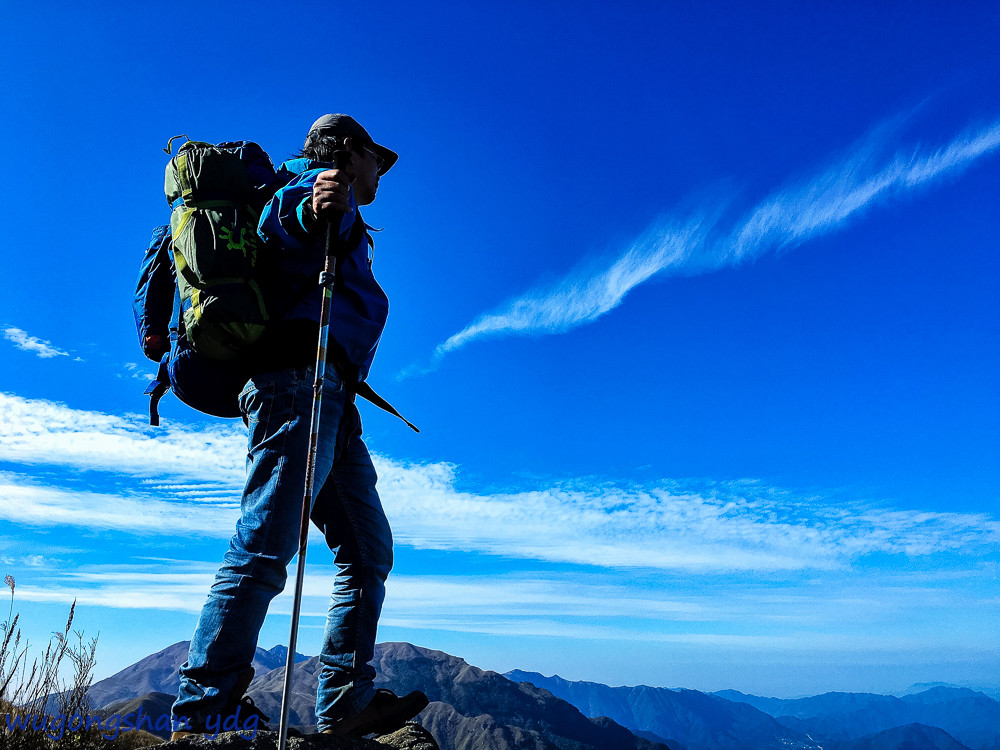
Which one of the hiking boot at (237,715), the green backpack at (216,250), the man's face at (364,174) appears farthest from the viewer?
the man's face at (364,174)

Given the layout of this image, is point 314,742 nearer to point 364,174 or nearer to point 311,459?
point 311,459

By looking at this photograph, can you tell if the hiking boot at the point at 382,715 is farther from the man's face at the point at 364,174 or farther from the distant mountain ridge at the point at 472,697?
the distant mountain ridge at the point at 472,697

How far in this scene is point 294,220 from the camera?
3381 mm

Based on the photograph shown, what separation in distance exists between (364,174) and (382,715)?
3189mm

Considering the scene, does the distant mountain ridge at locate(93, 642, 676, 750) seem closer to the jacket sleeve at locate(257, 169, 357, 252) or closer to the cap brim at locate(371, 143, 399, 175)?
the cap brim at locate(371, 143, 399, 175)

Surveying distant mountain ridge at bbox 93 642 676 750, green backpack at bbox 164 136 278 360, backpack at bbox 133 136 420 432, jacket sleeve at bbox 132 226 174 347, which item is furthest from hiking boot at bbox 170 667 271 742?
distant mountain ridge at bbox 93 642 676 750

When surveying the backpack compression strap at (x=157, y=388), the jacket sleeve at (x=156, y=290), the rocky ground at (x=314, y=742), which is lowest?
the rocky ground at (x=314, y=742)

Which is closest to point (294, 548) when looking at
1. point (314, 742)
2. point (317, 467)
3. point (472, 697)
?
point (317, 467)

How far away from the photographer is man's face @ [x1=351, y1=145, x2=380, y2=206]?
13.2ft

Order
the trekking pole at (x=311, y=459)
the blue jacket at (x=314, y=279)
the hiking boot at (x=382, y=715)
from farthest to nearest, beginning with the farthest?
the hiking boot at (x=382, y=715)
the blue jacket at (x=314, y=279)
the trekking pole at (x=311, y=459)

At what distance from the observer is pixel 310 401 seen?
134 inches

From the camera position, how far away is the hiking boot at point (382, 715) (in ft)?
11.7

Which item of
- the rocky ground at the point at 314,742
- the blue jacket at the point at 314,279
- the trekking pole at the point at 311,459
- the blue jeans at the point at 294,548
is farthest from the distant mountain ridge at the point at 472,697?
the trekking pole at the point at 311,459

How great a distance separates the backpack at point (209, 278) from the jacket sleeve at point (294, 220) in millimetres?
137
